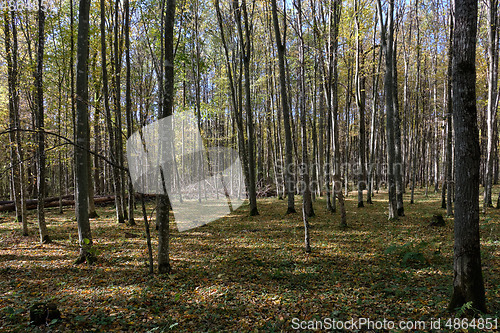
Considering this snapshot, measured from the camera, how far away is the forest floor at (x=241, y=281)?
3480 millimetres

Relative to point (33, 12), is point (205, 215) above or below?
below

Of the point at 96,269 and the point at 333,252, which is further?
the point at 333,252

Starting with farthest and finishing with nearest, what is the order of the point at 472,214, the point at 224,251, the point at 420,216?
1. the point at 420,216
2. the point at 224,251
3. the point at 472,214

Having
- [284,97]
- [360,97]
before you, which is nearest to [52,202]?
[284,97]

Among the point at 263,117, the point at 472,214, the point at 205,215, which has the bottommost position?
the point at 205,215

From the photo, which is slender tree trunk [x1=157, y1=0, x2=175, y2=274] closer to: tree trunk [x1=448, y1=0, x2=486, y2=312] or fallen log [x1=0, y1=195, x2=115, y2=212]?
tree trunk [x1=448, y1=0, x2=486, y2=312]

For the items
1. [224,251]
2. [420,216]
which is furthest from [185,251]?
[420,216]

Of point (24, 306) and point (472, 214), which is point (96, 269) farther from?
point (472, 214)

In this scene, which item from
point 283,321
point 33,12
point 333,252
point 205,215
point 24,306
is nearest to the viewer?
point 283,321

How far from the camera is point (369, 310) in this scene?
11.8ft

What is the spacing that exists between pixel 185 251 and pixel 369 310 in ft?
15.4

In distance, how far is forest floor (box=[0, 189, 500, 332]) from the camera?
348 cm
